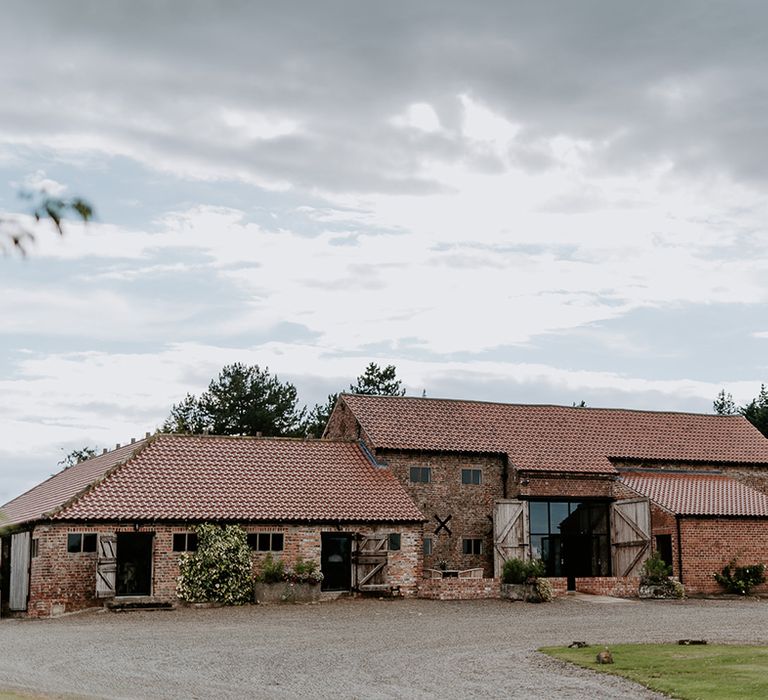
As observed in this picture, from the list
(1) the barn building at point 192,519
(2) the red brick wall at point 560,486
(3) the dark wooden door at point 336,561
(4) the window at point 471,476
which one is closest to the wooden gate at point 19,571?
(1) the barn building at point 192,519

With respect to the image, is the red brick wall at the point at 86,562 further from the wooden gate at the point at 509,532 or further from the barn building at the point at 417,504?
the wooden gate at the point at 509,532

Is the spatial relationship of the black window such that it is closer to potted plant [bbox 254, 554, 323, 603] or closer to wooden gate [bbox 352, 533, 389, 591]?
wooden gate [bbox 352, 533, 389, 591]

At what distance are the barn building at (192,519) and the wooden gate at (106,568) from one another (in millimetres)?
29

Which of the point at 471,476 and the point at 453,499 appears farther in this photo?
the point at 471,476

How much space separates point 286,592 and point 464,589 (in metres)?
5.45

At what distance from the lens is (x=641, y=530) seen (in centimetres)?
3675

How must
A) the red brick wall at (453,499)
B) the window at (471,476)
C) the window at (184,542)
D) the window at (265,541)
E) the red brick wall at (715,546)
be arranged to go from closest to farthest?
the window at (184,542)
the window at (265,541)
the red brick wall at (715,546)
the red brick wall at (453,499)
the window at (471,476)

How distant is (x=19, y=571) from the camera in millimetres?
32031

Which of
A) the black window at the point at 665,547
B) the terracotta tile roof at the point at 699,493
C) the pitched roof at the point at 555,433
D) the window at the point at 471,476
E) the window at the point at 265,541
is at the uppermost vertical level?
the pitched roof at the point at 555,433

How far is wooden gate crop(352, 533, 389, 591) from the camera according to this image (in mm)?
33138

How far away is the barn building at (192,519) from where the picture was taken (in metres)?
30.0

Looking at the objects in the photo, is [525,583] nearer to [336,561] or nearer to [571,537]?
[336,561]

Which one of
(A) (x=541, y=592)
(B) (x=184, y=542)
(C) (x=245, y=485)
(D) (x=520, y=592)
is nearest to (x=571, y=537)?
(D) (x=520, y=592)

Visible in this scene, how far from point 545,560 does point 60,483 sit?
1783 centimetres
